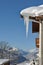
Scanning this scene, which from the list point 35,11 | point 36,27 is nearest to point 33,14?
point 35,11

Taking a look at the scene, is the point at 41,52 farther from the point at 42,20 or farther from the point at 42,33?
the point at 42,20

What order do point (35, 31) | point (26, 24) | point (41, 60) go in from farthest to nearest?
point (35, 31)
point (41, 60)
point (26, 24)

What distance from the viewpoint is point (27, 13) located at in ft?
20.8

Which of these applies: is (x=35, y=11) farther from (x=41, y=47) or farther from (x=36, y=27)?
(x=36, y=27)

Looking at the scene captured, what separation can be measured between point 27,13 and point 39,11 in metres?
0.37

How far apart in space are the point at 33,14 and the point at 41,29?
162 cm

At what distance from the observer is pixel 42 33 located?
780 centimetres

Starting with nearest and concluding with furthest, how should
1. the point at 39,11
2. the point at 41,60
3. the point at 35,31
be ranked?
the point at 39,11, the point at 41,60, the point at 35,31

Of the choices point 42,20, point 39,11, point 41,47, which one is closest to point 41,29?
point 41,47

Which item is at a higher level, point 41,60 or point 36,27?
point 36,27

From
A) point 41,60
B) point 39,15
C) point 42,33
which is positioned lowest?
point 41,60

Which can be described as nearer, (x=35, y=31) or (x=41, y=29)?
(x=41, y=29)

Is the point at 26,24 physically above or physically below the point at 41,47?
above

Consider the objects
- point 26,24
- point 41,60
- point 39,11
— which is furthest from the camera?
point 41,60
